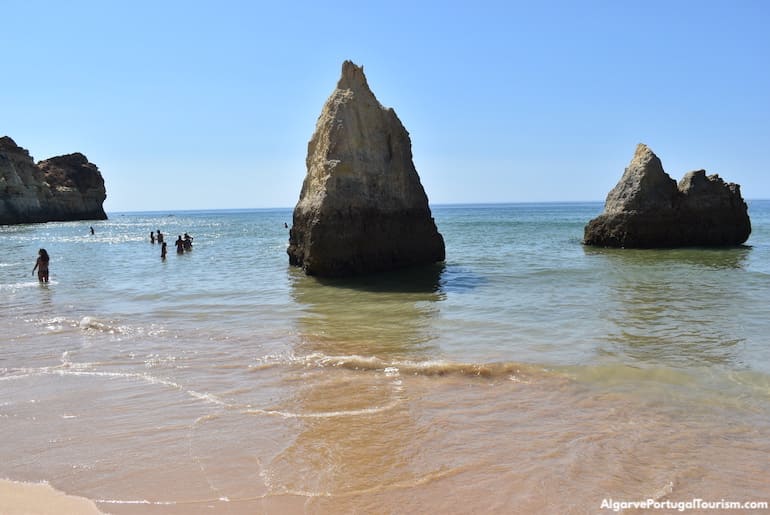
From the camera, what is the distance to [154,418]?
603cm

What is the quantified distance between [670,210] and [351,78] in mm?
15861

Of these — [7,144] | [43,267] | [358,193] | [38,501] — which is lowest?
[38,501]

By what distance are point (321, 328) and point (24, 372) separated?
15.2 feet

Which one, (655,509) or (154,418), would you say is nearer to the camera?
(655,509)

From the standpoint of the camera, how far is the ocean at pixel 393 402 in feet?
14.9

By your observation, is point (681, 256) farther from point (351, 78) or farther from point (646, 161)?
point (351, 78)

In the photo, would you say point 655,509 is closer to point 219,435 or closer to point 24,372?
point 219,435

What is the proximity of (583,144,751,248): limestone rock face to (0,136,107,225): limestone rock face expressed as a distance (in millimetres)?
75663

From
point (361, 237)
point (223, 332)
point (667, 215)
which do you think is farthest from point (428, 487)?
point (667, 215)

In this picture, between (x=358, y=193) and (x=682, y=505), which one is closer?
(x=682, y=505)

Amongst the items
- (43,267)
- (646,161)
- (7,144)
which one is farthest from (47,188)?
(646,161)

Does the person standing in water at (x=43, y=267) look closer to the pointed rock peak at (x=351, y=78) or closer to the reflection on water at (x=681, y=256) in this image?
the pointed rock peak at (x=351, y=78)

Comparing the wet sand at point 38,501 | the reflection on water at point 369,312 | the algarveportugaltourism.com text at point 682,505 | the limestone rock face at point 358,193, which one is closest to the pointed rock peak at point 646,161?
the limestone rock face at point 358,193

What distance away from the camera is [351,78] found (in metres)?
18.6
